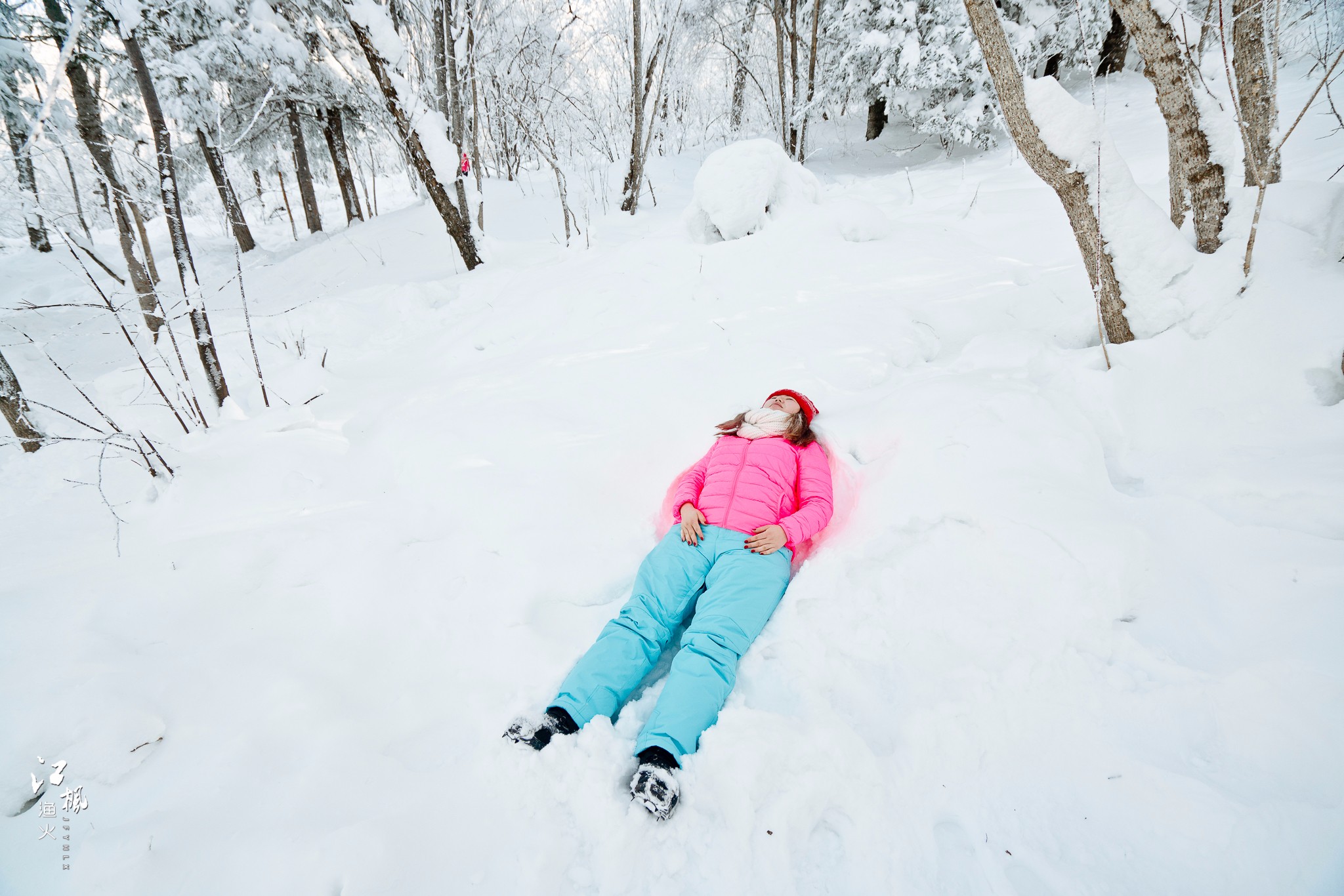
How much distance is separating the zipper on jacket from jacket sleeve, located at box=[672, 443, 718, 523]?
143 mm

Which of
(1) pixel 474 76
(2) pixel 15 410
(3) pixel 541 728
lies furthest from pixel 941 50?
(2) pixel 15 410

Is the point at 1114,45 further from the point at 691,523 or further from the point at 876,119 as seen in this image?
the point at 691,523

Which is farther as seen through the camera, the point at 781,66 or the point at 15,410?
the point at 781,66

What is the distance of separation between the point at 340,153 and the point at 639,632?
44.3 ft

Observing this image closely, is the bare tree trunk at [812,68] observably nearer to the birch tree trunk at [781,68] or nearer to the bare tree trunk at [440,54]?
the birch tree trunk at [781,68]

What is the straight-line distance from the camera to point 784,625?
179 centimetres

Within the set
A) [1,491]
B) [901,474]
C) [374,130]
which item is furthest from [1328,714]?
[374,130]

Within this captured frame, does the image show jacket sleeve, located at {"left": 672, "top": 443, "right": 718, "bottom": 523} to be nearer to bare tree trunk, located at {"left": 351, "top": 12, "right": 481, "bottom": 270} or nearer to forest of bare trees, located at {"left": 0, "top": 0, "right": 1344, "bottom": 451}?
forest of bare trees, located at {"left": 0, "top": 0, "right": 1344, "bottom": 451}

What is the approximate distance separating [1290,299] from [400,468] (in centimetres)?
384

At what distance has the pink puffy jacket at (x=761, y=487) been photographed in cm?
212

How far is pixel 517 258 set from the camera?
20.1ft

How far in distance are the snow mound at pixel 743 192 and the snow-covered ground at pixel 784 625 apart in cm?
198

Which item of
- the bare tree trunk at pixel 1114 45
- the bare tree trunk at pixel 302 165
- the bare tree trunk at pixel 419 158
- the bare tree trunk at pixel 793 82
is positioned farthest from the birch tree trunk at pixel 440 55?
the bare tree trunk at pixel 1114 45

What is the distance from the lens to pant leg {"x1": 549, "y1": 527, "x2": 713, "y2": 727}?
63.5 inches
